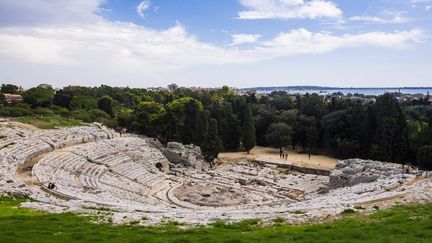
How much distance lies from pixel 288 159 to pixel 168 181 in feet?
75.5

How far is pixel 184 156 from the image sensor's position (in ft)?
178

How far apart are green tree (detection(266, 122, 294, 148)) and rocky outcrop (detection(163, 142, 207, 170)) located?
1681cm

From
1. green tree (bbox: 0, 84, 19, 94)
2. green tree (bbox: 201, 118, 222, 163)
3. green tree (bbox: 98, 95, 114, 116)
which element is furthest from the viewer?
green tree (bbox: 0, 84, 19, 94)

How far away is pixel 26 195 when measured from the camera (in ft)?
74.2

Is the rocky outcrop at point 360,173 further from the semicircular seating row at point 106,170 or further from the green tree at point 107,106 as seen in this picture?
the green tree at point 107,106

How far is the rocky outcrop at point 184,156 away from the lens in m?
54.1

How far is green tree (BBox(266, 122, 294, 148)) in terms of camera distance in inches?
2692

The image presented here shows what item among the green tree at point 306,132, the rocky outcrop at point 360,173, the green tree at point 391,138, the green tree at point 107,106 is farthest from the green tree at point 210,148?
the green tree at point 107,106

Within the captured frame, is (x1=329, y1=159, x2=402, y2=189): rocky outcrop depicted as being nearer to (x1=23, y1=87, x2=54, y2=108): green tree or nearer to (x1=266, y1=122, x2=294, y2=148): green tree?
(x1=266, y1=122, x2=294, y2=148): green tree

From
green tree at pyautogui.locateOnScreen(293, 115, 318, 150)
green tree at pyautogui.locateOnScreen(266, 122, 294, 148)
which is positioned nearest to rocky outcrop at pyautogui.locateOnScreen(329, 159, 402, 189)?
green tree at pyautogui.locateOnScreen(266, 122, 294, 148)

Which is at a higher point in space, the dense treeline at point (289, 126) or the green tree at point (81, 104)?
the green tree at point (81, 104)

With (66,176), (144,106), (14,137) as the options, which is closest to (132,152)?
(14,137)

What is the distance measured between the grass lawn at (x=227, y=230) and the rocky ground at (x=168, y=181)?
145 centimetres

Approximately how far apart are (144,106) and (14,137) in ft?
93.7
